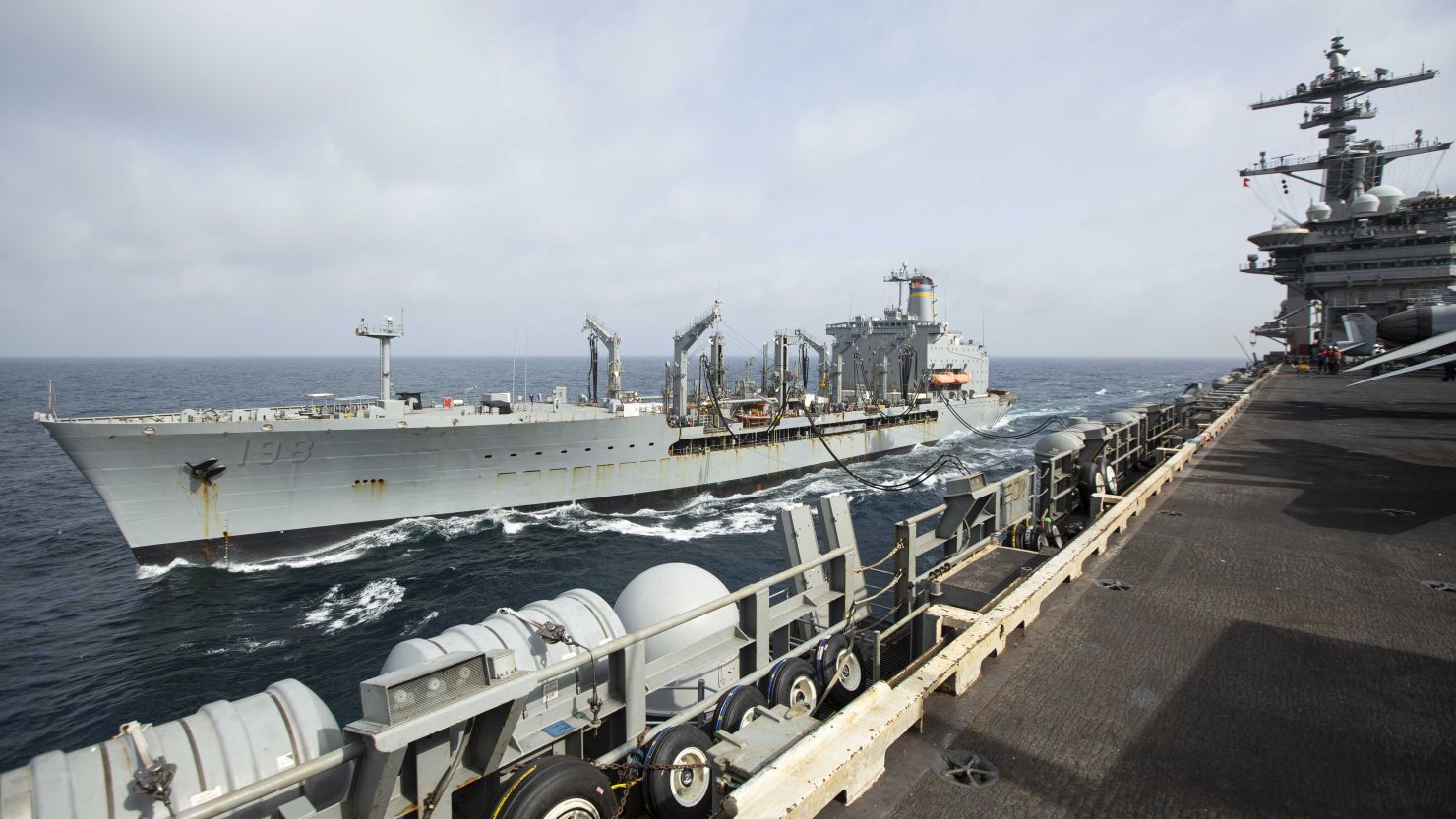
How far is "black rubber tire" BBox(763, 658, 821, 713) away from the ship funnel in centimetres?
4070

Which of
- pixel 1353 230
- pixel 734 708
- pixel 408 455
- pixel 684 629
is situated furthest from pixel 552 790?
pixel 1353 230

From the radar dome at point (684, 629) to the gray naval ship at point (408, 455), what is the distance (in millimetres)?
17758

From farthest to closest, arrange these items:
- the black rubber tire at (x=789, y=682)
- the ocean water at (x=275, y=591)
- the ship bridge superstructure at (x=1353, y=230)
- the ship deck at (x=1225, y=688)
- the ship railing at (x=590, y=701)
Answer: the ship bridge superstructure at (x=1353, y=230)
the ocean water at (x=275, y=591)
the black rubber tire at (x=789, y=682)
the ship deck at (x=1225, y=688)
the ship railing at (x=590, y=701)

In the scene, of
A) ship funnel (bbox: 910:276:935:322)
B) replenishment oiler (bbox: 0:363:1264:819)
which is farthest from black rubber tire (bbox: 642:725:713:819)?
ship funnel (bbox: 910:276:935:322)

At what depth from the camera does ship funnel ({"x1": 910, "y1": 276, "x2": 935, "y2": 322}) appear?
4394 centimetres

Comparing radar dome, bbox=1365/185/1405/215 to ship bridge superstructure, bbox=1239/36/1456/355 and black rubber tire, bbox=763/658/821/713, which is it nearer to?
ship bridge superstructure, bbox=1239/36/1456/355

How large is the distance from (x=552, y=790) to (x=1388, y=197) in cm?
5937

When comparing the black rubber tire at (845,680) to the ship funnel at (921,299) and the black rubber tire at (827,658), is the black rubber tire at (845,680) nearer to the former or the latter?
the black rubber tire at (827,658)

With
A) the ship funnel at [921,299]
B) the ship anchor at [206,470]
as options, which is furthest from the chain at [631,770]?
the ship funnel at [921,299]

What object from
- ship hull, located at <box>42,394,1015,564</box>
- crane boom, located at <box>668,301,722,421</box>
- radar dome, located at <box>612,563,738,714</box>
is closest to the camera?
radar dome, located at <box>612,563,738,714</box>

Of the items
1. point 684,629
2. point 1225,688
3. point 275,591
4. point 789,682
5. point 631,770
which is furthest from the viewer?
point 275,591

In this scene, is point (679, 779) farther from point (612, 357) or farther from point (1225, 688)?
point (612, 357)

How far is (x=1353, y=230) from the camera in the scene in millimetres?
42125

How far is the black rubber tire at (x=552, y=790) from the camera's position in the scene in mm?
3191
